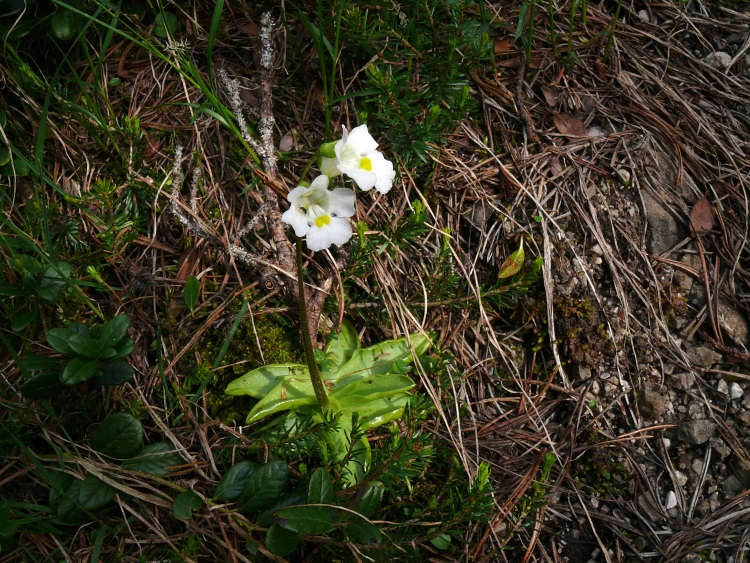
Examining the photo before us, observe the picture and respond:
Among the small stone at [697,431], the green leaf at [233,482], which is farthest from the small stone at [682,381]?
the green leaf at [233,482]

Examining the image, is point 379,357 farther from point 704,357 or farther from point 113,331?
point 704,357

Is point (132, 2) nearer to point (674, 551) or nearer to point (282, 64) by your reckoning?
point (282, 64)

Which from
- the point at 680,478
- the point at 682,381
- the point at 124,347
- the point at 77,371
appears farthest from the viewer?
the point at 682,381

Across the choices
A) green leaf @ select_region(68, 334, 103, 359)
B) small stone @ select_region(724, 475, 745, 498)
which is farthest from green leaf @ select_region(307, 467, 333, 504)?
small stone @ select_region(724, 475, 745, 498)

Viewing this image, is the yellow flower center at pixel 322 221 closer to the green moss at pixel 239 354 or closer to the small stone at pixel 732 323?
the green moss at pixel 239 354

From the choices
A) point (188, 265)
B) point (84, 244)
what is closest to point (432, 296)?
point (188, 265)

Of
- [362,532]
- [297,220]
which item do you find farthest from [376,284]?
[362,532]

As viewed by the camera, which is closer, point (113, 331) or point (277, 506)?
point (277, 506)
